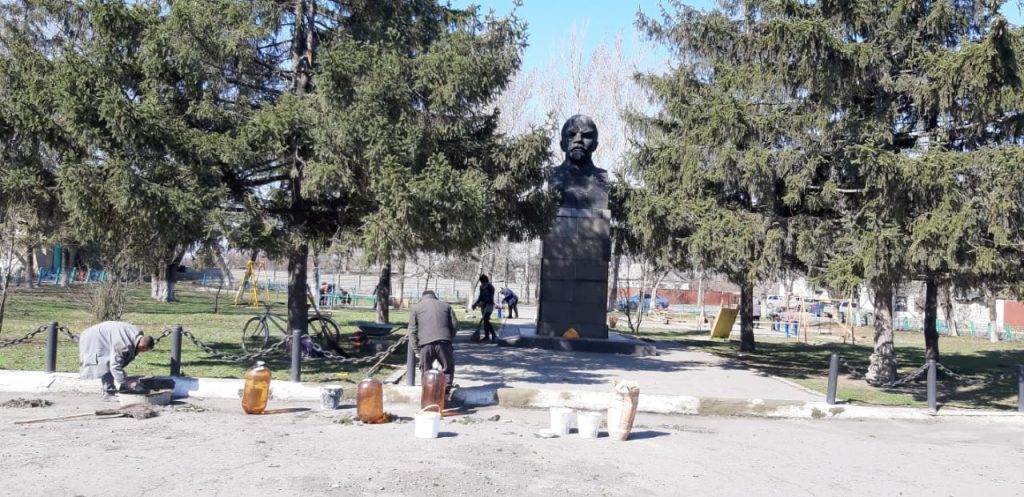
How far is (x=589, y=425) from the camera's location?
8945 mm

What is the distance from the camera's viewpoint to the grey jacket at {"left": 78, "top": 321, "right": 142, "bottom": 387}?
33.8 feet

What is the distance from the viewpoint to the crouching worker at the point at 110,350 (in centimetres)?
1031

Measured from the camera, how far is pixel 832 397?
38.8ft

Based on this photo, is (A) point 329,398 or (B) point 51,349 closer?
(A) point 329,398

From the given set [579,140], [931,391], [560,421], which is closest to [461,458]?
[560,421]

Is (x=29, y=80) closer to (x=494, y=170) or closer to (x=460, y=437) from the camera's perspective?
(x=494, y=170)

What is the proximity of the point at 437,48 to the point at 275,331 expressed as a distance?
39.1 ft

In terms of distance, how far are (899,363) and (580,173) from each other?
10.3 m

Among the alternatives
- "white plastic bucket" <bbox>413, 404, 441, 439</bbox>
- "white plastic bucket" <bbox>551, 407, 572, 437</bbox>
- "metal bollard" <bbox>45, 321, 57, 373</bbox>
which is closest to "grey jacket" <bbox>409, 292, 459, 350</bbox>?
"white plastic bucket" <bbox>413, 404, 441, 439</bbox>

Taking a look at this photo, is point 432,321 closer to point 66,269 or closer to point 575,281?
point 575,281

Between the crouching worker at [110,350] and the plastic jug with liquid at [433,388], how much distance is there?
11.9 ft

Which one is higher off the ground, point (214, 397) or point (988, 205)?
point (988, 205)

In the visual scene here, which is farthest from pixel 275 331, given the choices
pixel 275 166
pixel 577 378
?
pixel 577 378

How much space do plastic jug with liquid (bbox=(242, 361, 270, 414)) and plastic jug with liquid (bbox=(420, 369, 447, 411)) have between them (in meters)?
1.95
